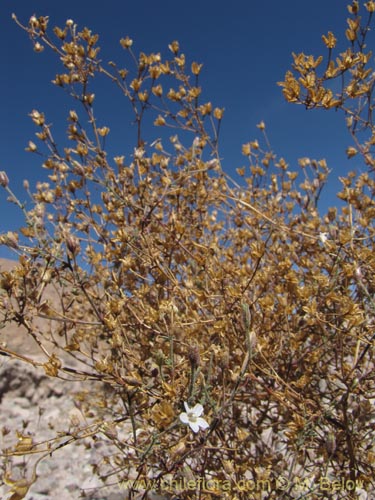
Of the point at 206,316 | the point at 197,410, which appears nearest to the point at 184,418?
the point at 197,410

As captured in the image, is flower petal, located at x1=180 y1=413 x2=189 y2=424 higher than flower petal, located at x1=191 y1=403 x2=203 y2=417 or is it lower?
lower

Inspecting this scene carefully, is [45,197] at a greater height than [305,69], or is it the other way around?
[305,69]

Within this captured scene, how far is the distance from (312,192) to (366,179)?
1.24 ft

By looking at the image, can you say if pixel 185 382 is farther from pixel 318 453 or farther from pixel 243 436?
pixel 318 453

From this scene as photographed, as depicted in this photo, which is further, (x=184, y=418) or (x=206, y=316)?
(x=206, y=316)

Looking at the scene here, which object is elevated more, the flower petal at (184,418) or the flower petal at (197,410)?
the flower petal at (197,410)

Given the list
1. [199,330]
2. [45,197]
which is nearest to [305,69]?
[199,330]

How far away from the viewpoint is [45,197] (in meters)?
2.37

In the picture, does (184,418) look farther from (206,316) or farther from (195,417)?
(206,316)

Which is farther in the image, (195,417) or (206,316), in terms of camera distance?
(206,316)

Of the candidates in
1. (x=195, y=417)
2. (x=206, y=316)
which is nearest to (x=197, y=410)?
(x=195, y=417)

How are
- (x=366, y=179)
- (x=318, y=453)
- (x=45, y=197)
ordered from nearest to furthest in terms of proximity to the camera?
(x=318, y=453), (x=45, y=197), (x=366, y=179)

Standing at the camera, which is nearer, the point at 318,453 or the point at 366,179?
the point at 318,453

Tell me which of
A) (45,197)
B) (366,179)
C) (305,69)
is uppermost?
(366,179)
